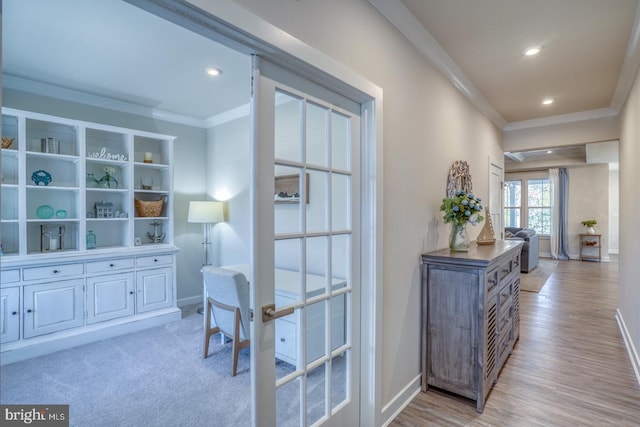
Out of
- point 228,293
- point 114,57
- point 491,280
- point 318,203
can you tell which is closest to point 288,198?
point 318,203

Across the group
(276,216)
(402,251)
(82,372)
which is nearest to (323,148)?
(276,216)

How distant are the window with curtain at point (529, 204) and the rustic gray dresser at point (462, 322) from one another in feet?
26.0

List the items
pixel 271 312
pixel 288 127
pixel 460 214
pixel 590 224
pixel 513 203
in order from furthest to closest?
pixel 513 203
pixel 590 224
pixel 460 214
pixel 288 127
pixel 271 312

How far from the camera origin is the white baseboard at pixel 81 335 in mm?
2959

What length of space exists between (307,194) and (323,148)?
287 millimetres

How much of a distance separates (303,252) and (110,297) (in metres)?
3.07

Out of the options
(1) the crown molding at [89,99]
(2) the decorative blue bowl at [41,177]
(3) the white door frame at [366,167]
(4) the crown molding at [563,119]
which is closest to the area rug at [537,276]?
(4) the crown molding at [563,119]

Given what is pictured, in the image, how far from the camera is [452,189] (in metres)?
3.02

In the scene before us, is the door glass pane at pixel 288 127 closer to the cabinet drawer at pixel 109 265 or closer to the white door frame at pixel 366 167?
the white door frame at pixel 366 167

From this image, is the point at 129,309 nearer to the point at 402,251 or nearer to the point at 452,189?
the point at 402,251

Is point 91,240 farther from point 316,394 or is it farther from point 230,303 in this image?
point 316,394

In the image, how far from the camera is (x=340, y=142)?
1855mm

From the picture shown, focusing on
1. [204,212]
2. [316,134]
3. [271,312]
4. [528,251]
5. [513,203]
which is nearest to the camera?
[271,312]

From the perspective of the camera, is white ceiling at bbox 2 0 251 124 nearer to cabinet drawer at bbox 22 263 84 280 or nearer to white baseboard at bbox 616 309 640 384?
cabinet drawer at bbox 22 263 84 280
